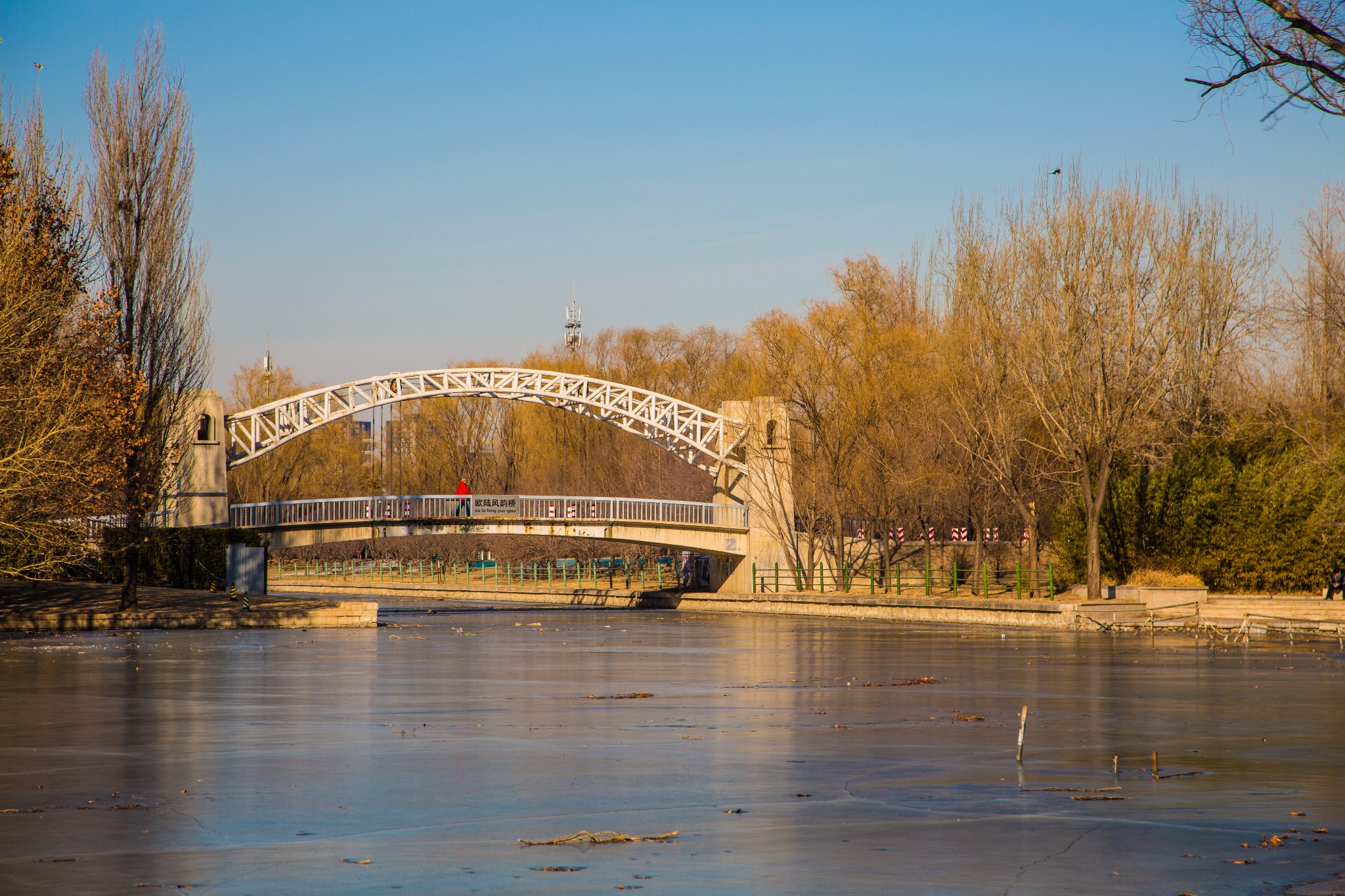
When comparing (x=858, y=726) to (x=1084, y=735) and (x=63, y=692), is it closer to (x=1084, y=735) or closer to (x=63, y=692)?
(x=1084, y=735)

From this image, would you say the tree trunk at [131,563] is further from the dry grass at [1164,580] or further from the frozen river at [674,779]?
the dry grass at [1164,580]

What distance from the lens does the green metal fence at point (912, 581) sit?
46250 mm

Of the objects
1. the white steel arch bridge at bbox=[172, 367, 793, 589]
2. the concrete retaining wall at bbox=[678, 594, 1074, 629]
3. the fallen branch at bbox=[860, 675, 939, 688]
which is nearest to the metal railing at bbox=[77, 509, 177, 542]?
the white steel arch bridge at bbox=[172, 367, 793, 589]

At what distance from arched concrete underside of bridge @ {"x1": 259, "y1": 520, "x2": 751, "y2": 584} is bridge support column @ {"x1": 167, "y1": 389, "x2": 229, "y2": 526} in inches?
129

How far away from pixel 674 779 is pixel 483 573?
7132cm

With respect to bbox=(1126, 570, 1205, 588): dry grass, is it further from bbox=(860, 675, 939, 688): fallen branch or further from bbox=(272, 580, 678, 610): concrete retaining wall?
bbox=(272, 580, 678, 610): concrete retaining wall

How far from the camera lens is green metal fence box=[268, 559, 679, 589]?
73125 mm

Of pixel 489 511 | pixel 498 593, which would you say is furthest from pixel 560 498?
pixel 498 593

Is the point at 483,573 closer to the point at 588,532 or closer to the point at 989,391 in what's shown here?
the point at 588,532

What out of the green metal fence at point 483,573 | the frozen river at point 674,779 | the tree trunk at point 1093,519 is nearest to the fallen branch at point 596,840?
the frozen river at point 674,779

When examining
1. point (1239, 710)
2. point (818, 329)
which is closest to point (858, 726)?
point (1239, 710)

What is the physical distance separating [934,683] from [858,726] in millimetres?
5859

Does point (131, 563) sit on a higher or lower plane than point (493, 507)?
lower

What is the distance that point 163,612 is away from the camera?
125ft
